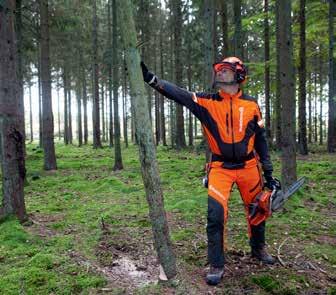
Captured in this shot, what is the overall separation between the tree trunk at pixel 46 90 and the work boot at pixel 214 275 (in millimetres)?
11867

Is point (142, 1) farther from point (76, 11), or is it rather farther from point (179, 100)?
point (179, 100)

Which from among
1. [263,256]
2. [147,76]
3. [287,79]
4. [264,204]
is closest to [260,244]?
[263,256]

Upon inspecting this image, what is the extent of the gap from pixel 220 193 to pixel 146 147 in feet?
3.82

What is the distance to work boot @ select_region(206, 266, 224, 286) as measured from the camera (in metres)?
4.95

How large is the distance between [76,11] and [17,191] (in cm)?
1460

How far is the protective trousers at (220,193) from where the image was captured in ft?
16.6

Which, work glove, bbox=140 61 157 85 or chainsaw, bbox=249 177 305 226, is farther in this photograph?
chainsaw, bbox=249 177 305 226

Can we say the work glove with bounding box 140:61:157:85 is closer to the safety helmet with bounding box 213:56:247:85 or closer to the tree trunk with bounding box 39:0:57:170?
the safety helmet with bounding box 213:56:247:85

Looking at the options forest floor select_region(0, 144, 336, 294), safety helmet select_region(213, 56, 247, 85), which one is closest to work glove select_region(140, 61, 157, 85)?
safety helmet select_region(213, 56, 247, 85)

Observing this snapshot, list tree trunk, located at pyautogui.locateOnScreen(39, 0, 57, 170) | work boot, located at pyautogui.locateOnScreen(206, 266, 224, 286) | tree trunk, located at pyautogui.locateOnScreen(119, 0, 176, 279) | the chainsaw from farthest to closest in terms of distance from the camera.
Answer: tree trunk, located at pyautogui.locateOnScreen(39, 0, 57, 170), the chainsaw, work boot, located at pyautogui.locateOnScreen(206, 266, 224, 286), tree trunk, located at pyautogui.locateOnScreen(119, 0, 176, 279)

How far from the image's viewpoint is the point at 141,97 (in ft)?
14.9

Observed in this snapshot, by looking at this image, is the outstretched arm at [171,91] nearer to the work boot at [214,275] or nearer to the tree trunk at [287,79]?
the work boot at [214,275]

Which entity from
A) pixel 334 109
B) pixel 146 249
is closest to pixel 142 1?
pixel 334 109

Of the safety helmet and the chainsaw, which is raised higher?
the safety helmet
